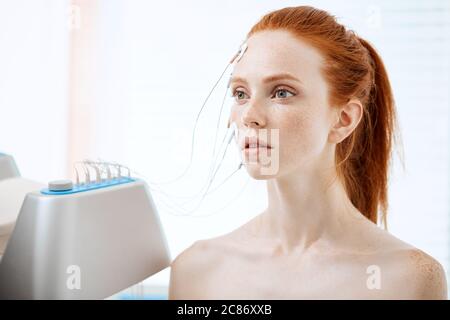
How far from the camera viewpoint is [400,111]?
74 centimetres

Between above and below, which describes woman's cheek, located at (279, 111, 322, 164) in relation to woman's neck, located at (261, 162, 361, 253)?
above

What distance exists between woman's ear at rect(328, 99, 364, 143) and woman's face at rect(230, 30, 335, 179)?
4cm

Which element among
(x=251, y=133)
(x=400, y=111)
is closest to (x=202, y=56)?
(x=251, y=133)

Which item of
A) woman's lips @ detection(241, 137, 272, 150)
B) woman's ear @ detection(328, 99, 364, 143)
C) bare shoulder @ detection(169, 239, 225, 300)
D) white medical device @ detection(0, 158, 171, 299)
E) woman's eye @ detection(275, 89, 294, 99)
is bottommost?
bare shoulder @ detection(169, 239, 225, 300)

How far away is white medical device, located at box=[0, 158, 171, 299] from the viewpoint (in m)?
0.53

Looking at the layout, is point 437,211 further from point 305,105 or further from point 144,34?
point 144,34

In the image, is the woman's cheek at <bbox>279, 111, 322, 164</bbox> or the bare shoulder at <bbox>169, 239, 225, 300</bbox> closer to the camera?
the woman's cheek at <bbox>279, 111, 322, 164</bbox>

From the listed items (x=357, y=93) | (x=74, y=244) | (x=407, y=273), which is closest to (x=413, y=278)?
(x=407, y=273)

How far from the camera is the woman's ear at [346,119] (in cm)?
63

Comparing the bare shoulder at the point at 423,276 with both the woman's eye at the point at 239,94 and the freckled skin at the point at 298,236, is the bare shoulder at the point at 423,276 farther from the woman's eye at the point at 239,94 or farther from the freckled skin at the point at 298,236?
the woman's eye at the point at 239,94

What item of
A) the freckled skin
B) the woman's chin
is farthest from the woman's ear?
the woman's chin

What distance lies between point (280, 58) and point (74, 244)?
0.36 meters

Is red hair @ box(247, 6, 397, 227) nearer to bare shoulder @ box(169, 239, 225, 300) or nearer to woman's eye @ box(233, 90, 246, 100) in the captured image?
woman's eye @ box(233, 90, 246, 100)

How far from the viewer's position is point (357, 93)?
25.3 inches
